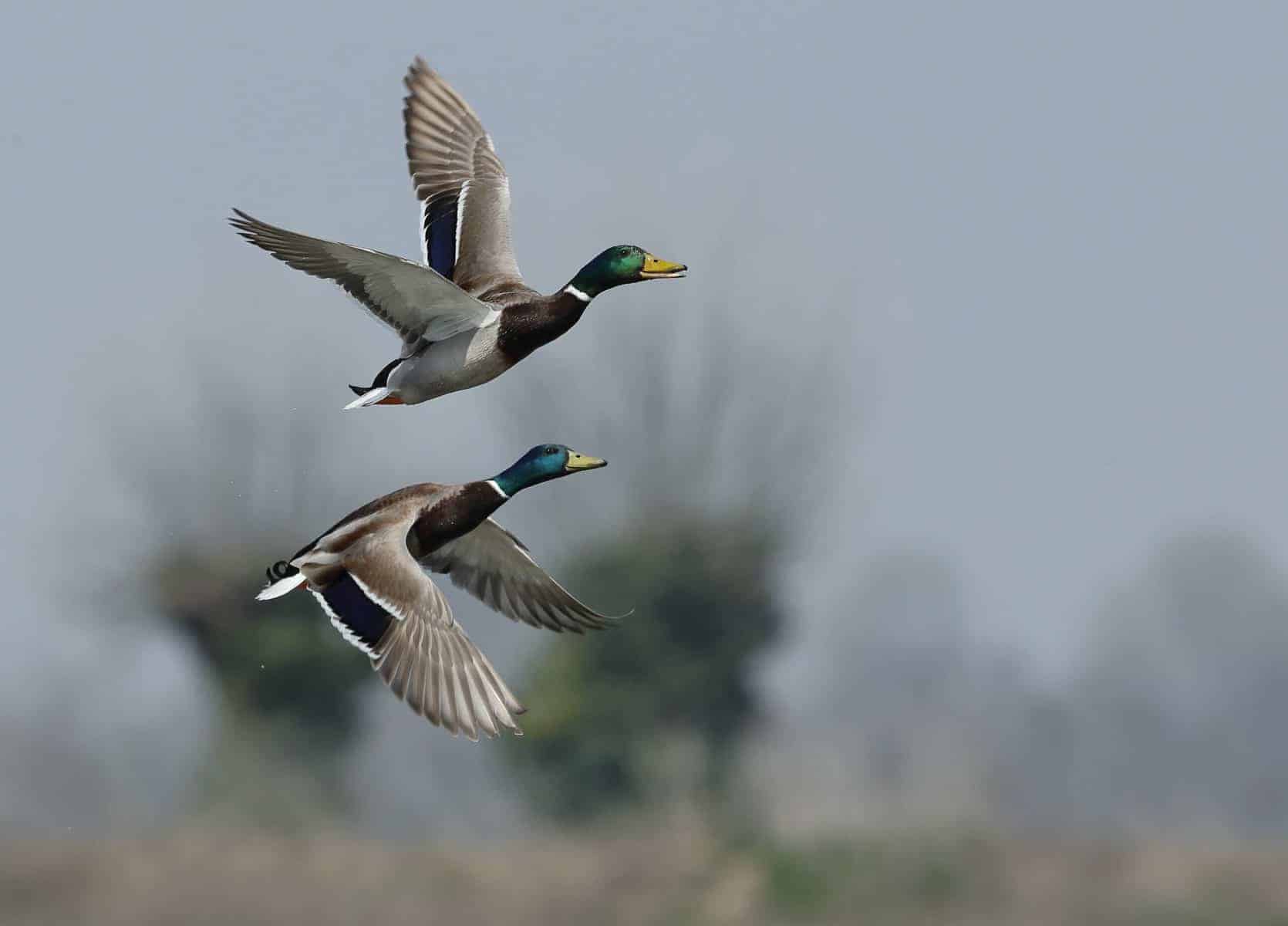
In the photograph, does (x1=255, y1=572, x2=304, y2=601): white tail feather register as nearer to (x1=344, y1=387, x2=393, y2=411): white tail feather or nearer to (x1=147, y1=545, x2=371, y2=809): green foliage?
Result: (x1=344, y1=387, x2=393, y2=411): white tail feather

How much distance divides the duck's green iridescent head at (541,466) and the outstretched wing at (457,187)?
0.75m

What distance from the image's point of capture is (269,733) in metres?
22.0

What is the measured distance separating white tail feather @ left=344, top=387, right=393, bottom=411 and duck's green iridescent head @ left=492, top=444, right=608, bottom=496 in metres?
0.55

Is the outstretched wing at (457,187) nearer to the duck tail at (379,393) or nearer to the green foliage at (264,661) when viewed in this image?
the duck tail at (379,393)

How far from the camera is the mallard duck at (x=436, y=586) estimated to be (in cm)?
741

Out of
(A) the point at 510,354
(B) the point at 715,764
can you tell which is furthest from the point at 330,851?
(A) the point at 510,354

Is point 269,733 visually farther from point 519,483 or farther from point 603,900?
point 519,483

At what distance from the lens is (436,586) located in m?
7.70

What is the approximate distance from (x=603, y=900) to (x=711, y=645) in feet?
23.5

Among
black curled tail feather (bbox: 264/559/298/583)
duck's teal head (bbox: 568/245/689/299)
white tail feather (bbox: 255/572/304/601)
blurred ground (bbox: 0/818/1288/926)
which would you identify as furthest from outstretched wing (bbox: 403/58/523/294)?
blurred ground (bbox: 0/818/1288/926)

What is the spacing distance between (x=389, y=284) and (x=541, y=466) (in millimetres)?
954

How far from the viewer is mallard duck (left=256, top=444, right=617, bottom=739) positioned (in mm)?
7410

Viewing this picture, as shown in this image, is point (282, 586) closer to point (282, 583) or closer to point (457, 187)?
point (282, 583)

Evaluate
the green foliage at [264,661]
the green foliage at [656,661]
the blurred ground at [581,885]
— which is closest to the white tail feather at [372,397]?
the blurred ground at [581,885]
